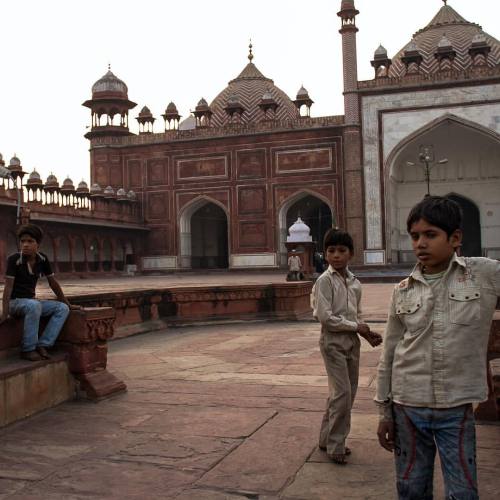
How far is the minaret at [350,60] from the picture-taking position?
20.9 m

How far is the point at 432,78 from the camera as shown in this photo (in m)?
20.3

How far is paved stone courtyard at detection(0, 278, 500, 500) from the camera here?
2.04m

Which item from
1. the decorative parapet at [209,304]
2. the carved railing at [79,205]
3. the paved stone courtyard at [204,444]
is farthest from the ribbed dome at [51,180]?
the paved stone courtyard at [204,444]

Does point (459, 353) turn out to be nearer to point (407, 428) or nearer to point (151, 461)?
point (407, 428)

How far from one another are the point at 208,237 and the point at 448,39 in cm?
1153

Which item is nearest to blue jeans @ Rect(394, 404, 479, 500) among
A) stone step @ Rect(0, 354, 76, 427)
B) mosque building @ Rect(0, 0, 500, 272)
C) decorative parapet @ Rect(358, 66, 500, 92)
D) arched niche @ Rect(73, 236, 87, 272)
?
stone step @ Rect(0, 354, 76, 427)

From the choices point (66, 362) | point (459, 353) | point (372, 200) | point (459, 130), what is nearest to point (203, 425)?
point (66, 362)

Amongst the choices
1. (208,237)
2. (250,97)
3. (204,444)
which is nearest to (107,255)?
(208,237)

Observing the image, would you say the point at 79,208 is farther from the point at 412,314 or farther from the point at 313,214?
the point at 412,314

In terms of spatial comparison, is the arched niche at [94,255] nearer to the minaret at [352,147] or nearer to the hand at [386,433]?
the minaret at [352,147]

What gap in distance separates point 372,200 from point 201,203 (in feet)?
20.7

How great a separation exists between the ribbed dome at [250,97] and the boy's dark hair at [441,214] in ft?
80.5

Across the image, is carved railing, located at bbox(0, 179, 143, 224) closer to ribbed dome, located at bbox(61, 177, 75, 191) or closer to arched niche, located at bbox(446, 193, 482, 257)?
ribbed dome, located at bbox(61, 177, 75, 191)

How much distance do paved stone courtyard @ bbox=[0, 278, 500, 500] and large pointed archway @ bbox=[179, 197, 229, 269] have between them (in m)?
20.5
